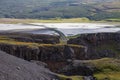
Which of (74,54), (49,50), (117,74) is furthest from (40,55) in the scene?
(117,74)

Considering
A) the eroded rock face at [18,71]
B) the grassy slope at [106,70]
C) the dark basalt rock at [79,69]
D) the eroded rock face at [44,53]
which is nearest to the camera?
the eroded rock face at [18,71]

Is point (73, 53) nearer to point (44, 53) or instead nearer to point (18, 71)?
point (44, 53)

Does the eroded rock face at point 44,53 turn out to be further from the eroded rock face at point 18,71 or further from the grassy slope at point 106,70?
the eroded rock face at point 18,71

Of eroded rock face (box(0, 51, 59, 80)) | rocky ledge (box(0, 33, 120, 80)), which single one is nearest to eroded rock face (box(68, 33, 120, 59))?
rocky ledge (box(0, 33, 120, 80))

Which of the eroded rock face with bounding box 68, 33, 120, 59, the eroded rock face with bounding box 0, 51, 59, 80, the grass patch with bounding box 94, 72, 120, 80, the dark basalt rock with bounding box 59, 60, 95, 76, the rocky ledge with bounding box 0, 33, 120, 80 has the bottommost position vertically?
the eroded rock face with bounding box 68, 33, 120, 59

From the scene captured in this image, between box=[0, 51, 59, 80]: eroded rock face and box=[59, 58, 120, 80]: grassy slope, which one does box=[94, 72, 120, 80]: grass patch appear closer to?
box=[59, 58, 120, 80]: grassy slope

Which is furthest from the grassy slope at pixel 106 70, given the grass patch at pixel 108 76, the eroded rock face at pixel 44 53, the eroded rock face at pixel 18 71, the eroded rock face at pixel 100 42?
the eroded rock face at pixel 100 42

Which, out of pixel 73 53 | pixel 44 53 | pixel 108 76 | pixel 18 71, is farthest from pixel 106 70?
pixel 44 53

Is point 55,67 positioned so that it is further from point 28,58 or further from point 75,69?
point 75,69
